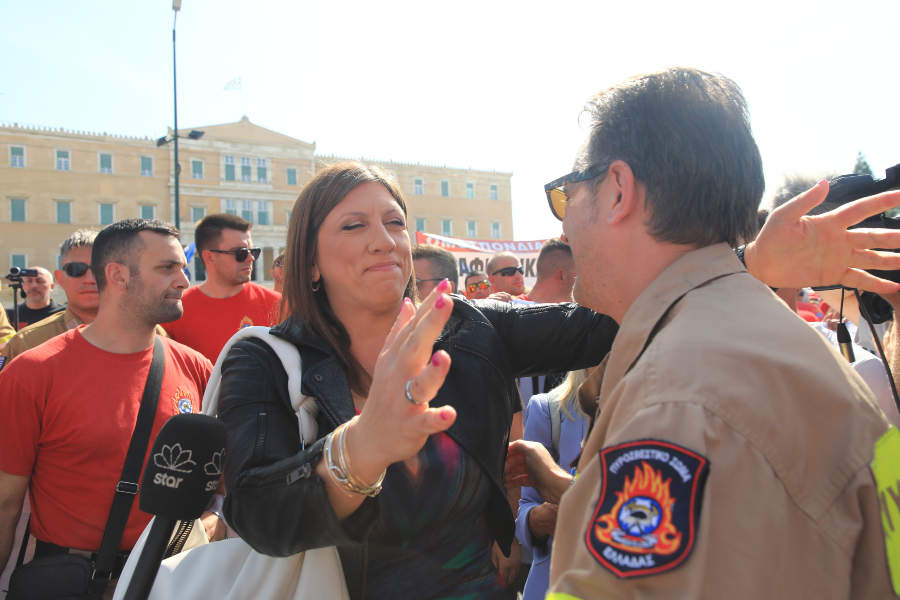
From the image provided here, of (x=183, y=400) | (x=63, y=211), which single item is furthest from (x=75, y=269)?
(x=63, y=211)

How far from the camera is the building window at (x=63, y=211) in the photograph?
40000 millimetres

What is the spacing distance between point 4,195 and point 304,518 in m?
48.2

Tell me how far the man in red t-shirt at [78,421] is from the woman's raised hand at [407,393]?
1625mm

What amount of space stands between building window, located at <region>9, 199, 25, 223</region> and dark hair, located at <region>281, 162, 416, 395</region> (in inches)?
1827

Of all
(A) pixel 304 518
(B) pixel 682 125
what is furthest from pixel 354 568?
(B) pixel 682 125

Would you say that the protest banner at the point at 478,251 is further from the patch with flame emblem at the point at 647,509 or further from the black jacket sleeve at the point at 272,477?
the patch with flame emblem at the point at 647,509

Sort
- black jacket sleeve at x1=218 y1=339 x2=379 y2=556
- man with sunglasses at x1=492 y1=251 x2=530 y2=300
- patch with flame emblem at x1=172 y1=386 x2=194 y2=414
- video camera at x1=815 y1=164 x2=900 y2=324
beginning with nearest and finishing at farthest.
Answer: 1. black jacket sleeve at x1=218 y1=339 x2=379 y2=556
2. video camera at x1=815 y1=164 x2=900 y2=324
3. patch with flame emblem at x1=172 y1=386 x2=194 y2=414
4. man with sunglasses at x1=492 y1=251 x2=530 y2=300

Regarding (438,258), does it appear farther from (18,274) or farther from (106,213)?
(106,213)

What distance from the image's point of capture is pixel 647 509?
0.95 meters

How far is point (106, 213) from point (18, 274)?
3955cm

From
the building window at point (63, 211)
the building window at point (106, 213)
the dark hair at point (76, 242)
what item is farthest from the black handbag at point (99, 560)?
the building window at point (63, 211)

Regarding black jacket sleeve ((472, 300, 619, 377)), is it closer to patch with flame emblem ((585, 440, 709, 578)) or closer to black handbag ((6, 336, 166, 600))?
patch with flame emblem ((585, 440, 709, 578))

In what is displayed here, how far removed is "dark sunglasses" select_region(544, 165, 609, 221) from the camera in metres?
1.59

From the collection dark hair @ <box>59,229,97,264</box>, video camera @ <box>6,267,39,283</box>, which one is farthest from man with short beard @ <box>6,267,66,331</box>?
dark hair @ <box>59,229,97,264</box>
